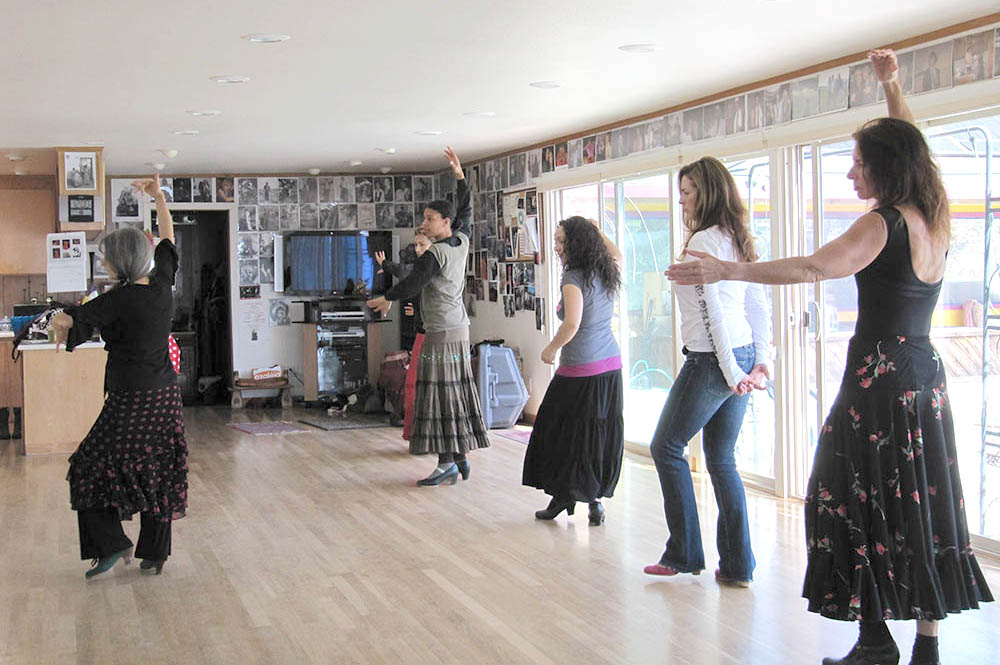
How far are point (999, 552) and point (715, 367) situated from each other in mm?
1812

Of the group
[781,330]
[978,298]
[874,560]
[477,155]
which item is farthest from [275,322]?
[874,560]

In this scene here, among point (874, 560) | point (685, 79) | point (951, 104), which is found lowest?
point (874, 560)

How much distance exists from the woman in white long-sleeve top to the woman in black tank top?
2.84 feet

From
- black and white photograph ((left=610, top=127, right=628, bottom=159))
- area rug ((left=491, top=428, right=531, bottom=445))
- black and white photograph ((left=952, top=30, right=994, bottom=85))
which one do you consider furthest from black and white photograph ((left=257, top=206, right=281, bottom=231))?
black and white photograph ((left=952, top=30, right=994, bottom=85))

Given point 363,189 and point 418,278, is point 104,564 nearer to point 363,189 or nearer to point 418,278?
point 418,278

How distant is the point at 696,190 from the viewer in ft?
Result: 12.8

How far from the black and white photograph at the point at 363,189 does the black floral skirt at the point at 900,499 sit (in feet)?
28.2

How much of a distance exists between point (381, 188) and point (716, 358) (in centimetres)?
774

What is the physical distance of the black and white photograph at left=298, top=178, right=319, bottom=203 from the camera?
10.9 metres

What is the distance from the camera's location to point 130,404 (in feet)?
13.8

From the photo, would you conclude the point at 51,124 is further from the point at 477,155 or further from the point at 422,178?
the point at 422,178

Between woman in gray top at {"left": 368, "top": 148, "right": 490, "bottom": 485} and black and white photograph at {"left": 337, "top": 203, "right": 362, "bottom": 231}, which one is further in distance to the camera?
black and white photograph at {"left": 337, "top": 203, "right": 362, "bottom": 231}

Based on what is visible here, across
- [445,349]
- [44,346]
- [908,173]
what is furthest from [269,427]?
[908,173]

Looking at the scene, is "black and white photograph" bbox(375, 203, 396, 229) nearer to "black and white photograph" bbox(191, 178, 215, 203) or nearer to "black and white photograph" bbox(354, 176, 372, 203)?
"black and white photograph" bbox(354, 176, 372, 203)
